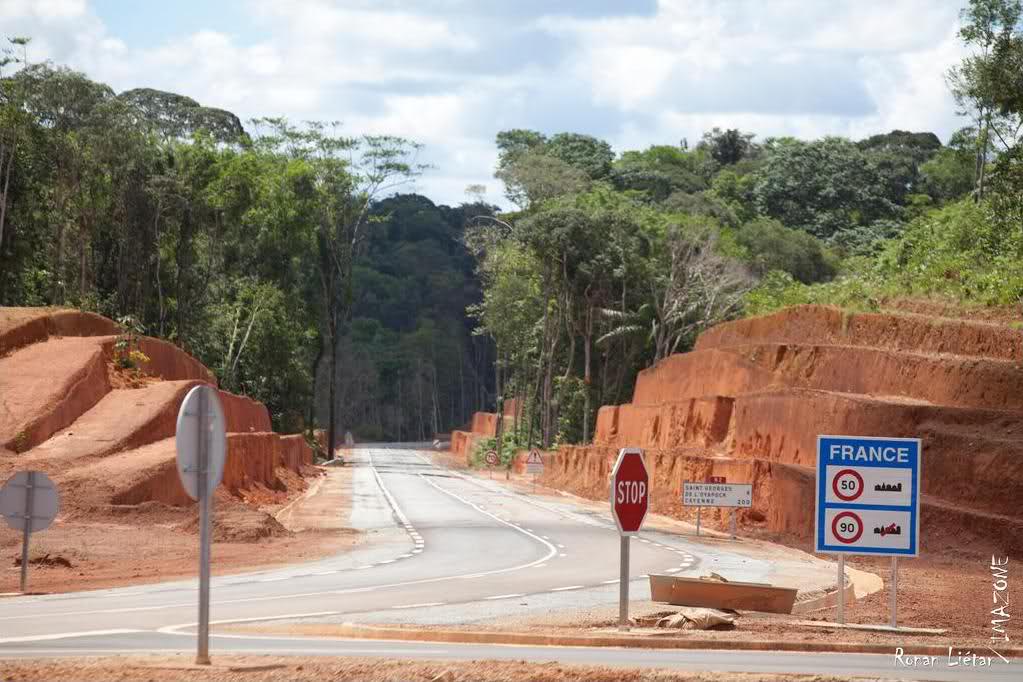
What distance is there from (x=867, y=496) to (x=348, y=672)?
7.07m

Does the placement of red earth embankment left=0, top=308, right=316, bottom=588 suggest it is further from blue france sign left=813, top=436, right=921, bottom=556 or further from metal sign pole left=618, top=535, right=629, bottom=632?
blue france sign left=813, top=436, right=921, bottom=556

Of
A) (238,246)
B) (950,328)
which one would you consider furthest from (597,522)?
(238,246)

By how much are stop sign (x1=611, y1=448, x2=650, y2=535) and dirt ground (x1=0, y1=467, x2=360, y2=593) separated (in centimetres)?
1170

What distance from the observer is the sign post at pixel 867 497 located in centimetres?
1631

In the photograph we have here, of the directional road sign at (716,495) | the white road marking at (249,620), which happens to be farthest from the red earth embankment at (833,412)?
the white road marking at (249,620)

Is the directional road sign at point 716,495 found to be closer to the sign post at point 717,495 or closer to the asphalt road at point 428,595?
the sign post at point 717,495

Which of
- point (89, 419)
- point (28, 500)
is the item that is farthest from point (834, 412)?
point (28, 500)

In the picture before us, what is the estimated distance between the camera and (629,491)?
47.3ft

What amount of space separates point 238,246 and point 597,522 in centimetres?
4357

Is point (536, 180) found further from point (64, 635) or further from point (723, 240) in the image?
point (64, 635)

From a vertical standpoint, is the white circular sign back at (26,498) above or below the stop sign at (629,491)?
below

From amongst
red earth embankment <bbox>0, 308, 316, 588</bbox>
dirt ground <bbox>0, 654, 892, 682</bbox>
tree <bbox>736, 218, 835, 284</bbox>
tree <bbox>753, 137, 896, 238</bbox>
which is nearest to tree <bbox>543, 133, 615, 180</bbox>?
tree <bbox>753, 137, 896, 238</bbox>

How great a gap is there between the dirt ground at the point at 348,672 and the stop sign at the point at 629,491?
Result: 7.81ft

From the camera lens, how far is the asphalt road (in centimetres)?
1401
